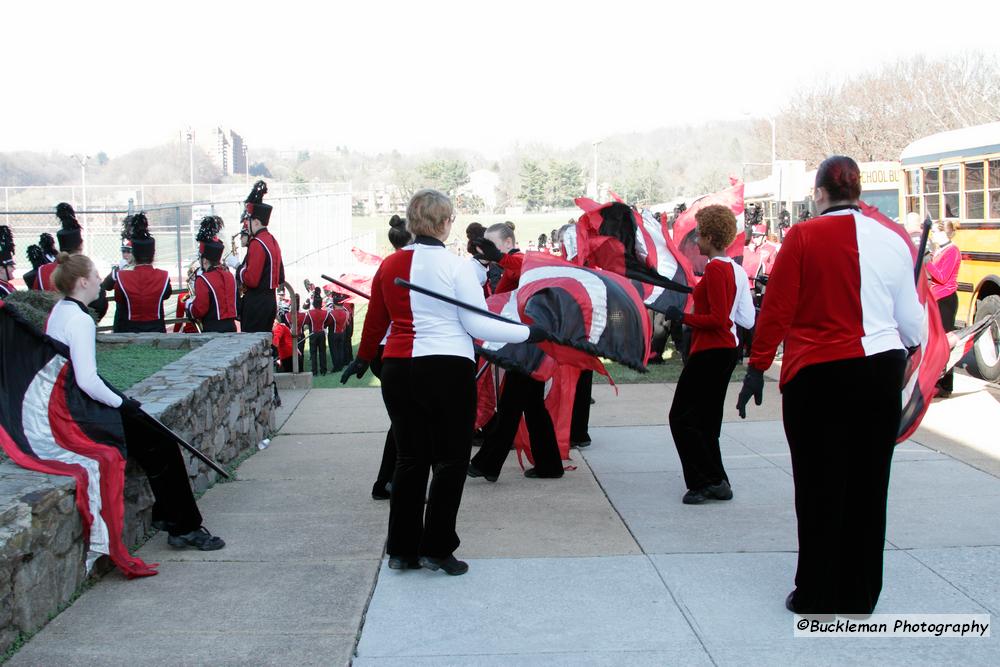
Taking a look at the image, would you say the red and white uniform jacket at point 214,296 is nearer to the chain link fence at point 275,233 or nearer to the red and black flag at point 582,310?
the red and black flag at point 582,310

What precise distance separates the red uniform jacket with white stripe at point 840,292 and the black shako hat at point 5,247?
750 centimetres

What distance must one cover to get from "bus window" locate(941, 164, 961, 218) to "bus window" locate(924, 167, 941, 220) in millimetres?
157

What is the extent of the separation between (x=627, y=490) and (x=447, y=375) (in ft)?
8.09

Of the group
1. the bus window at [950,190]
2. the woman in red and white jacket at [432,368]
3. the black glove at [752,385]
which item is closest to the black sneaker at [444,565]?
the woman in red and white jacket at [432,368]

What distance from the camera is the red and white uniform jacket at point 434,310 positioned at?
478 centimetres

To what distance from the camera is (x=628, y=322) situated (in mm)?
6445

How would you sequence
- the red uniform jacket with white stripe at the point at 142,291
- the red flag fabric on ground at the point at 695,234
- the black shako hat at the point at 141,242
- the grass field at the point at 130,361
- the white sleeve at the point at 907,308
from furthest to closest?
the red uniform jacket with white stripe at the point at 142,291 → the black shako hat at the point at 141,242 → the red flag fabric on ground at the point at 695,234 → the grass field at the point at 130,361 → the white sleeve at the point at 907,308

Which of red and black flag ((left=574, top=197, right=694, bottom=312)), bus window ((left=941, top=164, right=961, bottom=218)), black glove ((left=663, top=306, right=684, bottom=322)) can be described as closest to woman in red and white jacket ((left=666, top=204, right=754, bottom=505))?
black glove ((left=663, top=306, right=684, bottom=322))

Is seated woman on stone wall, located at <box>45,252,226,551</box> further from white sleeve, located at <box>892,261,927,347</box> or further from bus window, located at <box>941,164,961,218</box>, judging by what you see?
bus window, located at <box>941,164,961,218</box>

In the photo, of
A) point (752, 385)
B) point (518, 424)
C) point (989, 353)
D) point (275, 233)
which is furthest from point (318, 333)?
point (752, 385)

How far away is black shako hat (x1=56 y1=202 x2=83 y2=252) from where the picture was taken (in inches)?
368

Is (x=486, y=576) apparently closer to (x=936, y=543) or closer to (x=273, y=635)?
(x=273, y=635)

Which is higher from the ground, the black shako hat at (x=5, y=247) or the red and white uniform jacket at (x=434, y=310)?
the black shako hat at (x=5, y=247)

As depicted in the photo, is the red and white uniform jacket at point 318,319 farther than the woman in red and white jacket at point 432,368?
Yes
